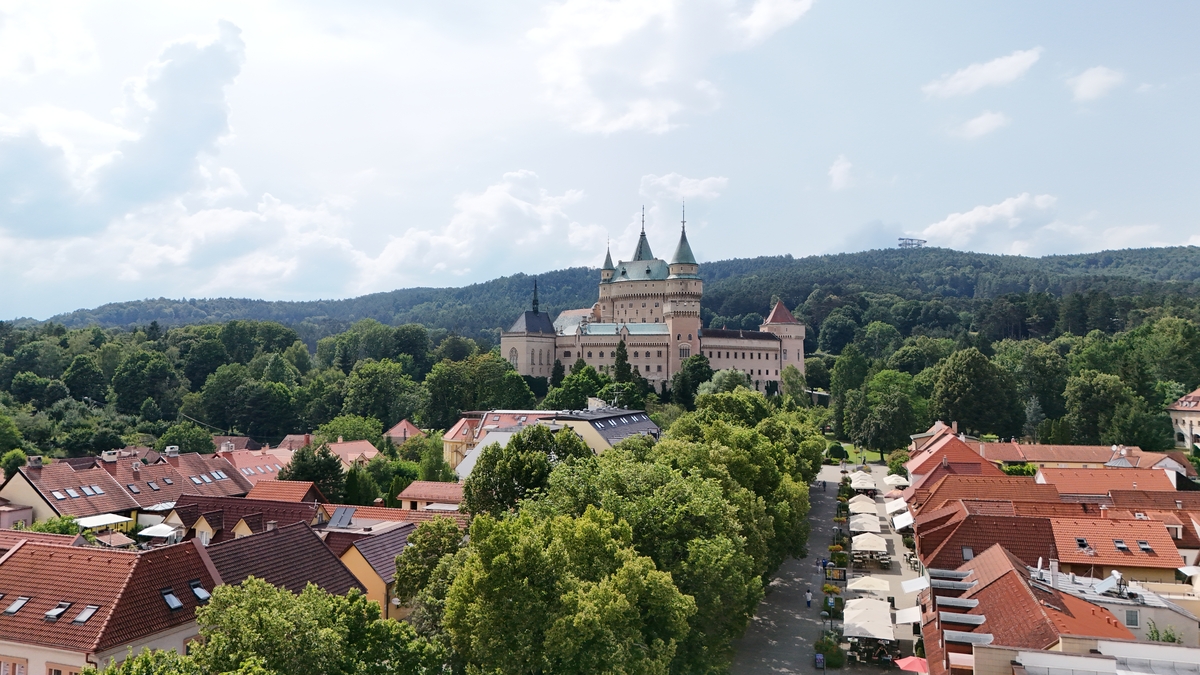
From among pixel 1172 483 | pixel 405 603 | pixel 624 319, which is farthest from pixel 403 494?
pixel 624 319

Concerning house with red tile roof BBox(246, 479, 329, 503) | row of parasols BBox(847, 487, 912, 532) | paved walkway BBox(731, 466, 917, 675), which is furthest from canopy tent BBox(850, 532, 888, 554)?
house with red tile roof BBox(246, 479, 329, 503)

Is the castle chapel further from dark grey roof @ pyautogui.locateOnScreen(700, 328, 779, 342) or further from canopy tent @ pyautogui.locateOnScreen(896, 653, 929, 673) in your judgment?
canopy tent @ pyautogui.locateOnScreen(896, 653, 929, 673)

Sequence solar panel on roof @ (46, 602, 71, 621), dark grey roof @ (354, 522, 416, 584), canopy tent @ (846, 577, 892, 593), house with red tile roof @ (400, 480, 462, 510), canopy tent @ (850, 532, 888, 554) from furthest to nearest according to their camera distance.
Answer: house with red tile roof @ (400, 480, 462, 510) → canopy tent @ (850, 532, 888, 554) → canopy tent @ (846, 577, 892, 593) → dark grey roof @ (354, 522, 416, 584) → solar panel on roof @ (46, 602, 71, 621)

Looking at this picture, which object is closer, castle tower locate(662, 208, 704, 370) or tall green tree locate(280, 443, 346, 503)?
tall green tree locate(280, 443, 346, 503)

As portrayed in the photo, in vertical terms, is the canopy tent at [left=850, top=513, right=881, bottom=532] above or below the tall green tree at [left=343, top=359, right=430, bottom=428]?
below

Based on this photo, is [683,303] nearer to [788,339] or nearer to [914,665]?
[788,339]

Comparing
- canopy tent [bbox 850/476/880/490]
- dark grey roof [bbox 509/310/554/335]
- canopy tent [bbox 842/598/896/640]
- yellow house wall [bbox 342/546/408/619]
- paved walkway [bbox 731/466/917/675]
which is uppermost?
dark grey roof [bbox 509/310/554/335]

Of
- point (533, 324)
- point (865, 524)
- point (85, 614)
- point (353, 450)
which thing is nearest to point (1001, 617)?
point (865, 524)

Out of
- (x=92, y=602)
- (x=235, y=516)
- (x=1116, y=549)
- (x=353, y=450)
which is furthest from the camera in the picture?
(x=353, y=450)
